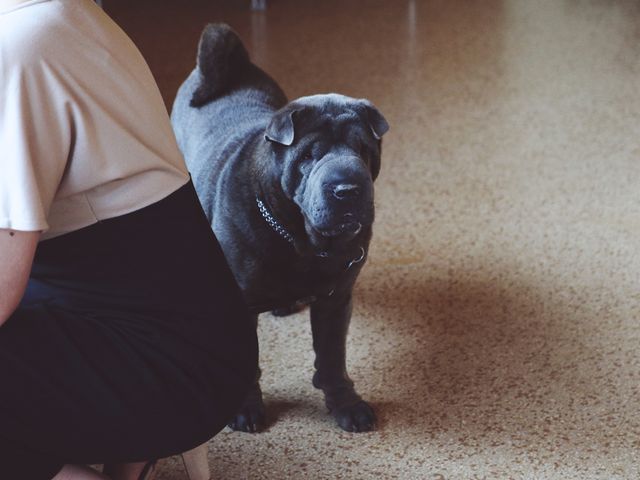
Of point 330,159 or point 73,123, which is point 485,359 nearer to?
point 330,159

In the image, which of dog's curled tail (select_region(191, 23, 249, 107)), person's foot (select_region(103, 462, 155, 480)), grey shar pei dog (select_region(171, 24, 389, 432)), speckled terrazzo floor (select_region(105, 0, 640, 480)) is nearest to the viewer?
person's foot (select_region(103, 462, 155, 480))

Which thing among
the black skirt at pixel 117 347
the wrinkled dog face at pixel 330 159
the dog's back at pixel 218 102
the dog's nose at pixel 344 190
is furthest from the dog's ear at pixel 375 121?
the black skirt at pixel 117 347

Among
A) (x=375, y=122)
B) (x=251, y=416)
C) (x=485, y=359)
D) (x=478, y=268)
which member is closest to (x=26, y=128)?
(x=375, y=122)

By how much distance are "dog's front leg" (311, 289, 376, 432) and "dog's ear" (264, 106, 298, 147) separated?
1.13 ft

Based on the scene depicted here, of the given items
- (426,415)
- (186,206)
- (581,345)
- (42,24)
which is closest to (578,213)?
(581,345)

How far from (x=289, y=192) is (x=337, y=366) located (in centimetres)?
38

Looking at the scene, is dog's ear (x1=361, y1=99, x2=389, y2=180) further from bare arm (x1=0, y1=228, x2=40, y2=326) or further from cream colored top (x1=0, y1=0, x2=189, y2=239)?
bare arm (x1=0, y1=228, x2=40, y2=326)

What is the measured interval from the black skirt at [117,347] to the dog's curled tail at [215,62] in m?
0.72

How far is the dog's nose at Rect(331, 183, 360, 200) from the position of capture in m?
1.42

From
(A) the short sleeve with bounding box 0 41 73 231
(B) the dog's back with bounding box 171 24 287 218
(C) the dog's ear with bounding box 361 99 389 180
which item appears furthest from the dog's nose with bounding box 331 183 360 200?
(A) the short sleeve with bounding box 0 41 73 231

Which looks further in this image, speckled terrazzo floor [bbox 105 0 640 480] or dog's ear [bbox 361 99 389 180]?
speckled terrazzo floor [bbox 105 0 640 480]

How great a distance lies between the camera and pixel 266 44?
393cm

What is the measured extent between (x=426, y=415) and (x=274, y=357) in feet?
1.15

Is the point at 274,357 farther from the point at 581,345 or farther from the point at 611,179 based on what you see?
the point at 611,179
